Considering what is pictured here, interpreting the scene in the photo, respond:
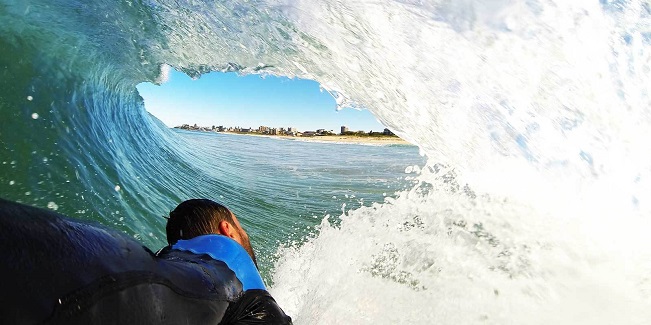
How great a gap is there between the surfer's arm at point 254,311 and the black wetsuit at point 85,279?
0.25ft

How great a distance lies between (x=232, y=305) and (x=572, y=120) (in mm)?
3109

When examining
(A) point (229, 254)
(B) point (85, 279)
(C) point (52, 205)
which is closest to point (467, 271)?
(A) point (229, 254)

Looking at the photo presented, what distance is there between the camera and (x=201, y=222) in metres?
1.70

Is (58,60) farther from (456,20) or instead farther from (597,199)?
(597,199)

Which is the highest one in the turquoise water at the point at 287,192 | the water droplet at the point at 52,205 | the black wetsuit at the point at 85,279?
the black wetsuit at the point at 85,279

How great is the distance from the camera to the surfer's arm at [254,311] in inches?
50.3

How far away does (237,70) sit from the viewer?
696 cm

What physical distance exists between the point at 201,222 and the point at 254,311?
49cm

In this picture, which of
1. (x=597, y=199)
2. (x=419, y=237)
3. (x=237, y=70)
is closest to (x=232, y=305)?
(x=597, y=199)

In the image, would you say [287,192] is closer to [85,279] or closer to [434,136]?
[434,136]

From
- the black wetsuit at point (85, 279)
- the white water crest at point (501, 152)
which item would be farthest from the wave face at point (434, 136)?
the black wetsuit at point (85, 279)

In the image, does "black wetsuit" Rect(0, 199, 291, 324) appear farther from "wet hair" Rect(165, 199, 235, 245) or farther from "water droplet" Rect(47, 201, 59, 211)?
"water droplet" Rect(47, 201, 59, 211)

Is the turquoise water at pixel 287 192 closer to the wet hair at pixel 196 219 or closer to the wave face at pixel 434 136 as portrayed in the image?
the wave face at pixel 434 136

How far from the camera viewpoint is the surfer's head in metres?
1.69
